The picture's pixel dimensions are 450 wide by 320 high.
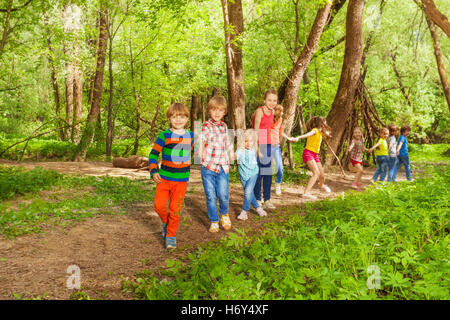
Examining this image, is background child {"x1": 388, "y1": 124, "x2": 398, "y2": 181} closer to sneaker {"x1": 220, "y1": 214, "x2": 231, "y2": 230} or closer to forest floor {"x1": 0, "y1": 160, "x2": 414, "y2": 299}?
forest floor {"x1": 0, "y1": 160, "x2": 414, "y2": 299}

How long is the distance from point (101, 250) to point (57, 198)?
7.76ft

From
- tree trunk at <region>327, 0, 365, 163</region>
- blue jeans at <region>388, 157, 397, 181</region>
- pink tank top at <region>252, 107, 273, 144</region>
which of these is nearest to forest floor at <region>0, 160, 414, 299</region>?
pink tank top at <region>252, 107, 273, 144</region>

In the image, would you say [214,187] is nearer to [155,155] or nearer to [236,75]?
[155,155]

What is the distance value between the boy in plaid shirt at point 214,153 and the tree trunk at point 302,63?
446 cm

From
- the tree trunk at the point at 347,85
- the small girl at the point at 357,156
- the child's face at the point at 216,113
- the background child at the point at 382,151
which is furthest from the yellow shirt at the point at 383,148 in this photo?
the child's face at the point at 216,113

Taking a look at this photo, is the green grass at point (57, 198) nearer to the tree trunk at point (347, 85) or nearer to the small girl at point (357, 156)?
the small girl at point (357, 156)

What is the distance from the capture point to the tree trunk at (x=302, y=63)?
8.56m

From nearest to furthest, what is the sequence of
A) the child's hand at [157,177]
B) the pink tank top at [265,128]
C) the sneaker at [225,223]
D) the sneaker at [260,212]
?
the child's hand at [157,177] < the sneaker at [225,223] < the sneaker at [260,212] < the pink tank top at [265,128]

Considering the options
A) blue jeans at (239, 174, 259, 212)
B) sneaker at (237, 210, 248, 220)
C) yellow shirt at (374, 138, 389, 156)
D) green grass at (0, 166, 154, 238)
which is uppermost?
yellow shirt at (374, 138, 389, 156)

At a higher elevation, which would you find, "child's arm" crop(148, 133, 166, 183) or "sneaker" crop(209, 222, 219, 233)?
"child's arm" crop(148, 133, 166, 183)

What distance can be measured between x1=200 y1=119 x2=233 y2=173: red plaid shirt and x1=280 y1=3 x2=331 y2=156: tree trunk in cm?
446

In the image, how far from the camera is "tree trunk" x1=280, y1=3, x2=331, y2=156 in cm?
856
